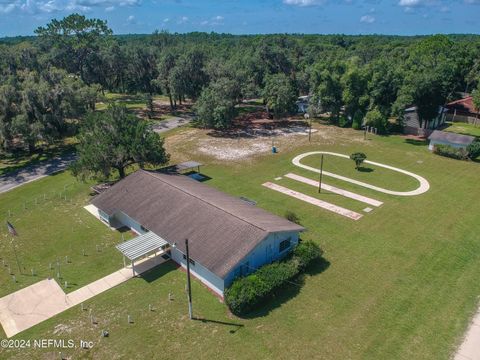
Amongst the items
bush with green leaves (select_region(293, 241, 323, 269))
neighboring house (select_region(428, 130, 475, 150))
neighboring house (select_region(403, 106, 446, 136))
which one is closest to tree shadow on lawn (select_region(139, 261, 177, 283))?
bush with green leaves (select_region(293, 241, 323, 269))

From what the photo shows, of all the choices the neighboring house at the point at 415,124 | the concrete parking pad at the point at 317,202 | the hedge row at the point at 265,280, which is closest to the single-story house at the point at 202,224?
the hedge row at the point at 265,280

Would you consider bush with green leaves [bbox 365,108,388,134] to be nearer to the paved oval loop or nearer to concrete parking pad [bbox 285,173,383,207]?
the paved oval loop

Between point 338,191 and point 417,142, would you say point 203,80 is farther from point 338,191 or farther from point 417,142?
point 338,191

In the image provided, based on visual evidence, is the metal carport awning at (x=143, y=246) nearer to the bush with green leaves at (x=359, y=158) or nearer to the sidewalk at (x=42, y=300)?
the sidewalk at (x=42, y=300)

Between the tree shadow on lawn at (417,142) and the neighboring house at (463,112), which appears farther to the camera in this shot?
the neighboring house at (463,112)

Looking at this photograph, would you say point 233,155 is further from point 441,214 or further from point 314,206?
point 441,214

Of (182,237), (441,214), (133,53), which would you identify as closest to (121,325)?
(182,237)
